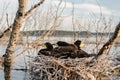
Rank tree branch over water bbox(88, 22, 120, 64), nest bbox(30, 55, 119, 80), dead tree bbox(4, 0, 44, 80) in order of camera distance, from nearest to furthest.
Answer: dead tree bbox(4, 0, 44, 80) < tree branch over water bbox(88, 22, 120, 64) < nest bbox(30, 55, 119, 80)

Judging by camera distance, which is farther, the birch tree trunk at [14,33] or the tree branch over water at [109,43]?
the tree branch over water at [109,43]

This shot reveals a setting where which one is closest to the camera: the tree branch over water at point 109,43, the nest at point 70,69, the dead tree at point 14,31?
the dead tree at point 14,31

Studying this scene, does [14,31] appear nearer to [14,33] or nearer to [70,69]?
[14,33]

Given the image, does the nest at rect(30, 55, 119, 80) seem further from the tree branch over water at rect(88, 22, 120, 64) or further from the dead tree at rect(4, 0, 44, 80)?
the dead tree at rect(4, 0, 44, 80)

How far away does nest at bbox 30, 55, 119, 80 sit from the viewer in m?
5.56

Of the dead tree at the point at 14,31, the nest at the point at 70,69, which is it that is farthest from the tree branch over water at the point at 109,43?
the dead tree at the point at 14,31

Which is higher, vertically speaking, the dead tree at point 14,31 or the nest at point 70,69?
the dead tree at point 14,31

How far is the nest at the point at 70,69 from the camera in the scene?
5559mm

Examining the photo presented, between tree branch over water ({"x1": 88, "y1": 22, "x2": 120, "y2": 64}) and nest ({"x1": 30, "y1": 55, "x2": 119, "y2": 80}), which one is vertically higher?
tree branch over water ({"x1": 88, "y1": 22, "x2": 120, "y2": 64})

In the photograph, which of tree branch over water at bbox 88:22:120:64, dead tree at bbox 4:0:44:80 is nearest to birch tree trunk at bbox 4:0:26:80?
dead tree at bbox 4:0:44:80

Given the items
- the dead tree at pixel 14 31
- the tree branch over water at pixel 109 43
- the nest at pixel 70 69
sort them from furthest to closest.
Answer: the nest at pixel 70 69
the tree branch over water at pixel 109 43
the dead tree at pixel 14 31

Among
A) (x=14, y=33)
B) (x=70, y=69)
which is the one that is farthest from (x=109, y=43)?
(x=14, y=33)

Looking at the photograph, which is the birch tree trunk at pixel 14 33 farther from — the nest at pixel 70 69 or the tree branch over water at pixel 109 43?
the nest at pixel 70 69

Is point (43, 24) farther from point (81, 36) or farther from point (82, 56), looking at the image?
point (82, 56)
